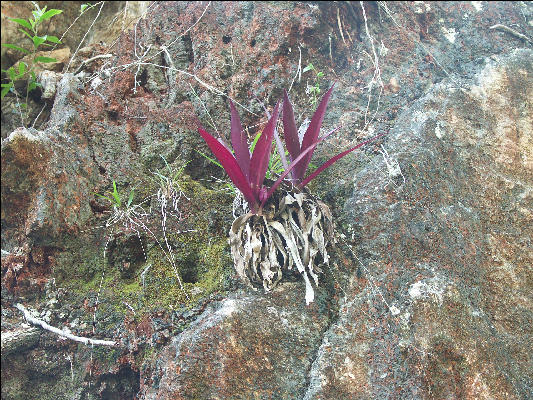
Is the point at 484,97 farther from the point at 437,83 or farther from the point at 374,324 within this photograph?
the point at 374,324

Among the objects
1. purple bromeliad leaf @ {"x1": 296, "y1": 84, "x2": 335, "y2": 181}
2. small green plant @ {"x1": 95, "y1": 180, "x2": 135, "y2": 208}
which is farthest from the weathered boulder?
small green plant @ {"x1": 95, "y1": 180, "x2": 135, "y2": 208}

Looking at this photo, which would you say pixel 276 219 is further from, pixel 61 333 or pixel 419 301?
pixel 61 333

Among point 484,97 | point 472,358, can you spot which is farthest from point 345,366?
point 484,97

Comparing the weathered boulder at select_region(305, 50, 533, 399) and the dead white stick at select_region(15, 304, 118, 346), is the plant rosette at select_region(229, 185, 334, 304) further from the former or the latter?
the dead white stick at select_region(15, 304, 118, 346)

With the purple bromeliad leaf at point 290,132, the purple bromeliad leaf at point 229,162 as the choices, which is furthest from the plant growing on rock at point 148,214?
the purple bromeliad leaf at point 290,132

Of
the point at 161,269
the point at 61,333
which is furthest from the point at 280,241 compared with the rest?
the point at 61,333
